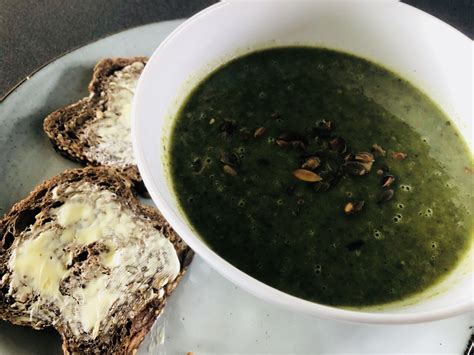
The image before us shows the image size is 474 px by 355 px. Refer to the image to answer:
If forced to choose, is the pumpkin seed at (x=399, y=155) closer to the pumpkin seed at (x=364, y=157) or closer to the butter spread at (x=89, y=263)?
the pumpkin seed at (x=364, y=157)

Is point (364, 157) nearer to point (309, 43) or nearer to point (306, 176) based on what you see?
point (306, 176)

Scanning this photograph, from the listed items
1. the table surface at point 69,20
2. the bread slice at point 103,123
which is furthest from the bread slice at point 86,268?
the table surface at point 69,20

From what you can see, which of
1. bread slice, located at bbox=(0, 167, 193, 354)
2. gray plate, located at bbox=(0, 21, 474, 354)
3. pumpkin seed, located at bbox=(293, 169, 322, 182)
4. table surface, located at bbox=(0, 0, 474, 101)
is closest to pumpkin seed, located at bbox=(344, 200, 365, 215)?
pumpkin seed, located at bbox=(293, 169, 322, 182)

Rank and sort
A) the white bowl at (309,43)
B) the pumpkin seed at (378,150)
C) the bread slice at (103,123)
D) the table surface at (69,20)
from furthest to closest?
the table surface at (69,20)
the bread slice at (103,123)
the pumpkin seed at (378,150)
the white bowl at (309,43)

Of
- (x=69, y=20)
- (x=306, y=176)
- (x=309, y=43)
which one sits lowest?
(x=69, y=20)

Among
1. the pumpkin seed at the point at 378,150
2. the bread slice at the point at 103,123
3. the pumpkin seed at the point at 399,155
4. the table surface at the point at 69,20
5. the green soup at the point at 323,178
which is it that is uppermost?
the pumpkin seed at the point at 399,155

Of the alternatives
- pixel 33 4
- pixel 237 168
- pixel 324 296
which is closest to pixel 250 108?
pixel 237 168

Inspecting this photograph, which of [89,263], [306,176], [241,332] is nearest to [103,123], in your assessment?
[89,263]

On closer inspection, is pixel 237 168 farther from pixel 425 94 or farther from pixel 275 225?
pixel 425 94
